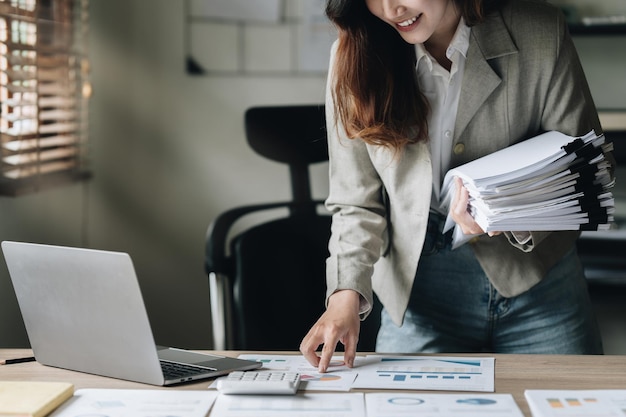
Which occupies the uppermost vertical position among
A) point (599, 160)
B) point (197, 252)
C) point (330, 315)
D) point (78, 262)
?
point (599, 160)

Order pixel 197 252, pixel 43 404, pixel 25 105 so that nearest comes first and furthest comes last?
1. pixel 43 404
2. pixel 25 105
3. pixel 197 252

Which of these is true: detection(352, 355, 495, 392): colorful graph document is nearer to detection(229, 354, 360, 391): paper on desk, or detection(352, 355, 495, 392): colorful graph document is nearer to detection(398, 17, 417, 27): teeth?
detection(229, 354, 360, 391): paper on desk

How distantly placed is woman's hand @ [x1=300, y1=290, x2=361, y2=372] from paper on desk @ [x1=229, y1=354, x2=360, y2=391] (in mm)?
15

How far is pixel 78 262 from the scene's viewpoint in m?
1.10

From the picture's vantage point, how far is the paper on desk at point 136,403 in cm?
103

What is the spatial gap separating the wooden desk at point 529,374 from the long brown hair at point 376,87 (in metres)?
0.40

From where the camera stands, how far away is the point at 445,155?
141 cm

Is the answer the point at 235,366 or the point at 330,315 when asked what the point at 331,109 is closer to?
the point at 330,315

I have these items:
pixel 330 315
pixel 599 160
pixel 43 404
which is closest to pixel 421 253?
pixel 330 315

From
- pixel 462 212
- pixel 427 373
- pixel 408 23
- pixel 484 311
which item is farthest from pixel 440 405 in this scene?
pixel 408 23

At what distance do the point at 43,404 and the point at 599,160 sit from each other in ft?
2.76

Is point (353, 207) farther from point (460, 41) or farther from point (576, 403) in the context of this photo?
point (576, 403)

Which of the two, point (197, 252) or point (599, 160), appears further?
point (197, 252)

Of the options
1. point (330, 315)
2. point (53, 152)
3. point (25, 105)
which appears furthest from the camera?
point (53, 152)
